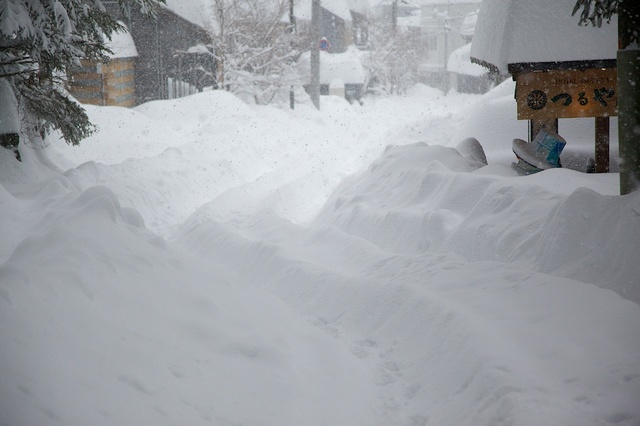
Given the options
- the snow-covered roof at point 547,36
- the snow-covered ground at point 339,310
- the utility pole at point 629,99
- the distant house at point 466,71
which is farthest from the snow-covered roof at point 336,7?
the utility pole at point 629,99

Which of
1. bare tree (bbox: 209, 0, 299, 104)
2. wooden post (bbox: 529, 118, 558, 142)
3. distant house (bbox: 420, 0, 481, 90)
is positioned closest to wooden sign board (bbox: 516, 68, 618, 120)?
wooden post (bbox: 529, 118, 558, 142)

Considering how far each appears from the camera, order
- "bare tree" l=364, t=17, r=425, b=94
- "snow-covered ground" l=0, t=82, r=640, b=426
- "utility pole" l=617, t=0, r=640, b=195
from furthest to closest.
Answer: "bare tree" l=364, t=17, r=425, b=94
"utility pole" l=617, t=0, r=640, b=195
"snow-covered ground" l=0, t=82, r=640, b=426

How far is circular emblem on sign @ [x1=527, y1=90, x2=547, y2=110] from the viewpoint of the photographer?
970 centimetres

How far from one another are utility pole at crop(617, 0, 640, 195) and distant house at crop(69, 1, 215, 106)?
17838 millimetres

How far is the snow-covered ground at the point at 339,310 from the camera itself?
3.41 m

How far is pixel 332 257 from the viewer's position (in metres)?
7.69

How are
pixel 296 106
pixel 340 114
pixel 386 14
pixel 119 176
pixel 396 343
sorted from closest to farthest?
pixel 396 343 → pixel 119 176 → pixel 296 106 → pixel 340 114 → pixel 386 14

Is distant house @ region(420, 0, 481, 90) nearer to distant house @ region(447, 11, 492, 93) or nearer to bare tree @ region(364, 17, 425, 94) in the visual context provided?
distant house @ region(447, 11, 492, 93)

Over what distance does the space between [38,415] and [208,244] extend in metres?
5.99

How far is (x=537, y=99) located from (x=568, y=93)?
45 cm

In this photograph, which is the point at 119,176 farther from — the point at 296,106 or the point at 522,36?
the point at 296,106

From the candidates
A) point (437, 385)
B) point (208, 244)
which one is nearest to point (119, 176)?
point (208, 244)

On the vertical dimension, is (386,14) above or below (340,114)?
above

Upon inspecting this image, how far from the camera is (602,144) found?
1007 cm
